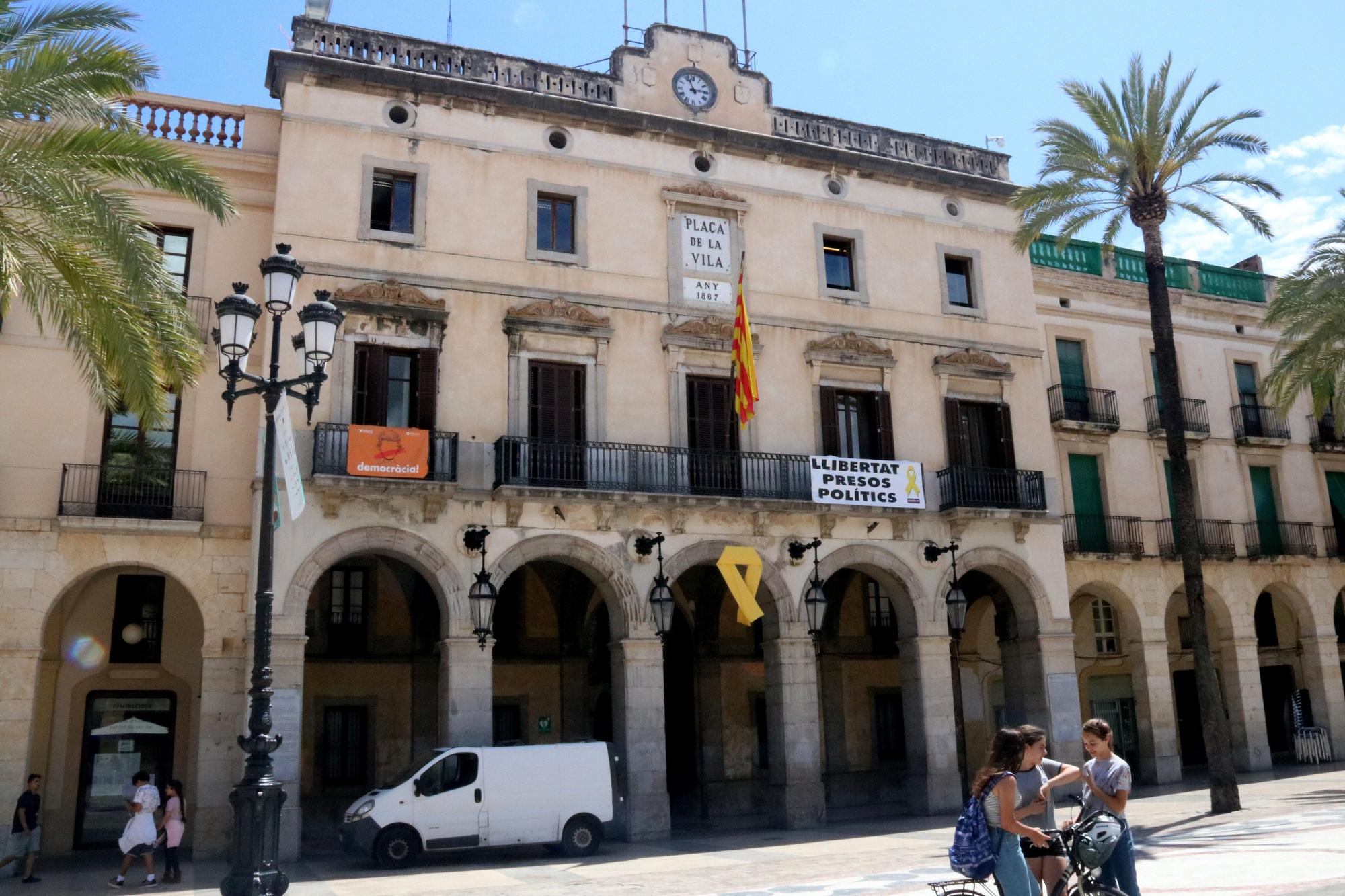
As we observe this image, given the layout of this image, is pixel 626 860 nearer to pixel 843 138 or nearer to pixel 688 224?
pixel 688 224

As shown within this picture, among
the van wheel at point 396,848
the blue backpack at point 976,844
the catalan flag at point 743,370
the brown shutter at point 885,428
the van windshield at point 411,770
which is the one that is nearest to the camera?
the blue backpack at point 976,844

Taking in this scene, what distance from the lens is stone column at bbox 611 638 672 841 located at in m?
19.7

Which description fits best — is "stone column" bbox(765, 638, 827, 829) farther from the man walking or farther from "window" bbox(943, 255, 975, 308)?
the man walking

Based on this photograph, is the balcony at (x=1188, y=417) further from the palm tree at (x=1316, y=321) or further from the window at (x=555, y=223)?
the window at (x=555, y=223)

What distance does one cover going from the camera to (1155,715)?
1049 inches

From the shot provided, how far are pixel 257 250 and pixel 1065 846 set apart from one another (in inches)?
684

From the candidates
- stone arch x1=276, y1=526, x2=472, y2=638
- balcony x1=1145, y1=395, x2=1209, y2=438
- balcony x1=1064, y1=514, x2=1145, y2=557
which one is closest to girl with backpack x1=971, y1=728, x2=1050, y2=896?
stone arch x1=276, y1=526, x2=472, y2=638

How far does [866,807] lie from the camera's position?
25.2 meters

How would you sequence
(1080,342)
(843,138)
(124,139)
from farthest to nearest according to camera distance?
1. (1080,342)
2. (843,138)
3. (124,139)

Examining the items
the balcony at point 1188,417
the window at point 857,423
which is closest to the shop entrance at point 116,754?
the window at point 857,423

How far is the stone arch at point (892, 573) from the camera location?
22547mm

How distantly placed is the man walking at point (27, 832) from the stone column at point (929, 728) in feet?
49.7

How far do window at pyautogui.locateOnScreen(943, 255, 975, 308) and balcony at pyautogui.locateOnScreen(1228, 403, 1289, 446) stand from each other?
10.0 metres

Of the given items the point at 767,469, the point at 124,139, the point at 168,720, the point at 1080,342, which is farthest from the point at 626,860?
the point at 1080,342
